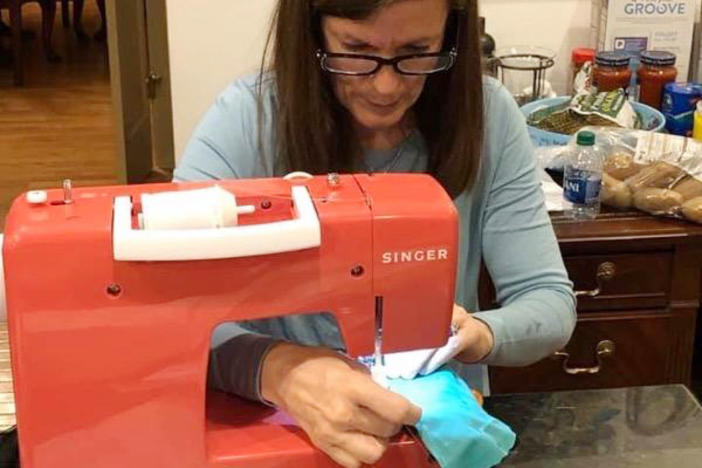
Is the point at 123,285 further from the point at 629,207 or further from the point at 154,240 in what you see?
the point at 629,207

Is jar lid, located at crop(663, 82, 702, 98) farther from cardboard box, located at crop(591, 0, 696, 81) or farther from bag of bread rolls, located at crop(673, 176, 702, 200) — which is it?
bag of bread rolls, located at crop(673, 176, 702, 200)

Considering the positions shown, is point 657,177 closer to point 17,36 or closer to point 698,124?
point 698,124

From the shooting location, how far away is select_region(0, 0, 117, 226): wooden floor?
13.6ft

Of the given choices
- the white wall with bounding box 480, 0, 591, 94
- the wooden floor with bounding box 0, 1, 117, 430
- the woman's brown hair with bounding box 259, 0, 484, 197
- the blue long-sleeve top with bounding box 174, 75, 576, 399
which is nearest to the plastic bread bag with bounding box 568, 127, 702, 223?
the white wall with bounding box 480, 0, 591, 94

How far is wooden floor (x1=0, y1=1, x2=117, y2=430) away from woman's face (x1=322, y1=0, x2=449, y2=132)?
76.2 inches

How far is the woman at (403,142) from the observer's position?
1.18 metres

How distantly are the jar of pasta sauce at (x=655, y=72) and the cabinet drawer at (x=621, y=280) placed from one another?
48cm

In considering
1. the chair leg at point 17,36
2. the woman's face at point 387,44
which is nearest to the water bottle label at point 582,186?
the woman's face at point 387,44

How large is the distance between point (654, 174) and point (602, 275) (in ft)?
0.69

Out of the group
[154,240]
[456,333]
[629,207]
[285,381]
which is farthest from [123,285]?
[629,207]

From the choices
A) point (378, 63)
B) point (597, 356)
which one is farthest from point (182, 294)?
point (597, 356)

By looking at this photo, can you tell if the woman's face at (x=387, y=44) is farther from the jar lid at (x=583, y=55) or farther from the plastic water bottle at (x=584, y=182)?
the jar lid at (x=583, y=55)

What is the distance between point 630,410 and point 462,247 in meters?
0.32

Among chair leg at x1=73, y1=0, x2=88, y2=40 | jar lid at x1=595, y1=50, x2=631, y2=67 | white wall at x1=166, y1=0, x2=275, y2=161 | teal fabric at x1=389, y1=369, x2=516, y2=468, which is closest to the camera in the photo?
teal fabric at x1=389, y1=369, x2=516, y2=468
